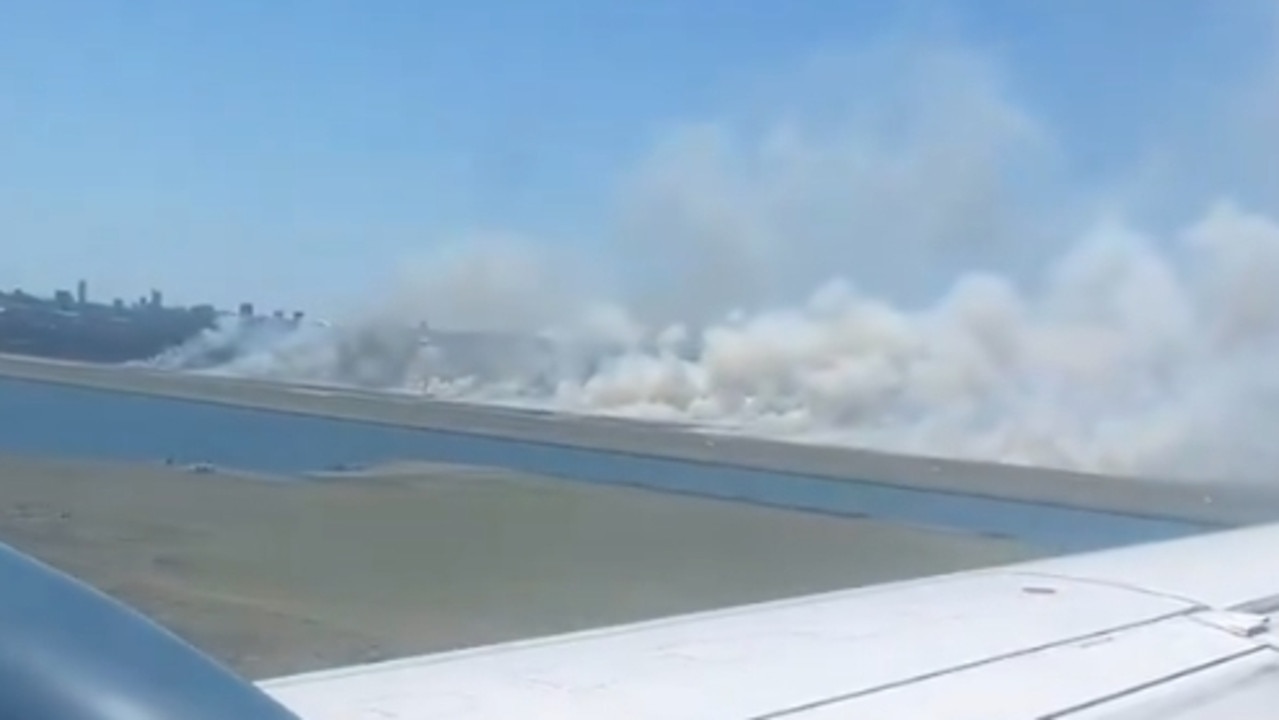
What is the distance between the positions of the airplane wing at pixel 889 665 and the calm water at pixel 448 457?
12.9 metres

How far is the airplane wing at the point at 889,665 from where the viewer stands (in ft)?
10.9

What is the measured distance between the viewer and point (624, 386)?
67812mm

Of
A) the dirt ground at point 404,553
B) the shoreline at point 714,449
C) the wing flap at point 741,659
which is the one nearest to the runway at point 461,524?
the dirt ground at point 404,553

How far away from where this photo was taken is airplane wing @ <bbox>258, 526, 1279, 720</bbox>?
331 centimetres

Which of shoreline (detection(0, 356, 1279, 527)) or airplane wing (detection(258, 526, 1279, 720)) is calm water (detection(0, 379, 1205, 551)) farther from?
airplane wing (detection(258, 526, 1279, 720))

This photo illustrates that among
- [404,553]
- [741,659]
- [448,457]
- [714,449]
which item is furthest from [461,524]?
[714,449]

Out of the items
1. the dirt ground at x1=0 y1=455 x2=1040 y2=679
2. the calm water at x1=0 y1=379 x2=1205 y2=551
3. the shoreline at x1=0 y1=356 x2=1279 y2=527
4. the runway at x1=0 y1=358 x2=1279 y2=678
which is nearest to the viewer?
the dirt ground at x1=0 y1=455 x2=1040 y2=679

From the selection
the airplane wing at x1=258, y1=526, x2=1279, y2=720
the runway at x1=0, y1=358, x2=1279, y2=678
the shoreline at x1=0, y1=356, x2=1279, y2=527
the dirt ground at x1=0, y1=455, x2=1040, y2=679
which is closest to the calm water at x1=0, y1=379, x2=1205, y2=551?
the runway at x1=0, y1=358, x2=1279, y2=678

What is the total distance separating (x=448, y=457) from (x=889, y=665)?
100 feet

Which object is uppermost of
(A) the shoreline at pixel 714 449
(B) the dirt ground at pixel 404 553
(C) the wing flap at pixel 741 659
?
(A) the shoreline at pixel 714 449

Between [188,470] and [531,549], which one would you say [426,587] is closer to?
[531,549]

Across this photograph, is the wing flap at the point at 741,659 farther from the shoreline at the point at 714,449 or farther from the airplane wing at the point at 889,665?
the shoreline at the point at 714,449

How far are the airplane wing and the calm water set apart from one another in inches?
510

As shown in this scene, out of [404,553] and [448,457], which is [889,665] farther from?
[448,457]
